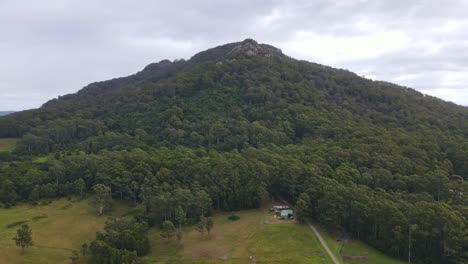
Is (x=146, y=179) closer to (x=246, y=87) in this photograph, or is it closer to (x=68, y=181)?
(x=68, y=181)

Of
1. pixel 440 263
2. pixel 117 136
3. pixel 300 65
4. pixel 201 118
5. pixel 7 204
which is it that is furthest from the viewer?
pixel 300 65

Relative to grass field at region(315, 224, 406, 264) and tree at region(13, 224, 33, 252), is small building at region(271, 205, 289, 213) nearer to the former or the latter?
grass field at region(315, 224, 406, 264)

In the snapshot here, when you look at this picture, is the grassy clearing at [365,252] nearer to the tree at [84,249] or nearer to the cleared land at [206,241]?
the cleared land at [206,241]

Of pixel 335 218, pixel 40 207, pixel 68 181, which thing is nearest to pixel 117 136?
pixel 68 181

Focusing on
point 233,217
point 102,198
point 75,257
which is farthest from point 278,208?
point 75,257

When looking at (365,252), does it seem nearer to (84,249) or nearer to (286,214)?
(286,214)

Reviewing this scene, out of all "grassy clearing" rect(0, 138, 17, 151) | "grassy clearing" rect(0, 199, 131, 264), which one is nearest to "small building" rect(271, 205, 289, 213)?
"grassy clearing" rect(0, 199, 131, 264)
